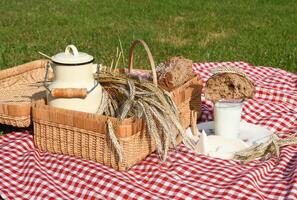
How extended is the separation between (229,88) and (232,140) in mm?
244

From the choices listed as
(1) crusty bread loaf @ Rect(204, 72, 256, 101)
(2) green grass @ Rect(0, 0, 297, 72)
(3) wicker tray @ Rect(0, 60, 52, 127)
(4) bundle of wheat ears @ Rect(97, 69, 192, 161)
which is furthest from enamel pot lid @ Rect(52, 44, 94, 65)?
(2) green grass @ Rect(0, 0, 297, 72)

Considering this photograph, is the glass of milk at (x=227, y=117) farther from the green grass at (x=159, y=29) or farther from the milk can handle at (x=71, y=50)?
the green grass at (x=159, y=29)

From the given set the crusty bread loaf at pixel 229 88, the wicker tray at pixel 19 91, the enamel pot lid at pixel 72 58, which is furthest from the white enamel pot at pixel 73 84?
the crusty bread loaf at pixel 229 88

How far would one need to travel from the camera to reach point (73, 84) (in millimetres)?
2740

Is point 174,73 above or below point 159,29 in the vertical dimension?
above

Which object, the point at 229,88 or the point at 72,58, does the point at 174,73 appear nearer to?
the point at 229,88

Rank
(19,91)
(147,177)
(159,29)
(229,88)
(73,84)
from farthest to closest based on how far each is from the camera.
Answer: (159,29)
(19,91)
(229,88)
(73,84)
(147,177)

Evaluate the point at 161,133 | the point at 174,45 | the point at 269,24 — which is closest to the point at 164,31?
the point at 174,45

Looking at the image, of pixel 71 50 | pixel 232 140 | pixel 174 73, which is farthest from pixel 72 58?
pixel 232 140

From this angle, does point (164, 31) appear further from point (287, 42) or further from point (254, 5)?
point (254, 5)

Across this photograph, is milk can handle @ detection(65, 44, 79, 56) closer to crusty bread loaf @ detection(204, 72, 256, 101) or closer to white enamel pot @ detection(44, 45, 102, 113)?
white enamel pot @ detection(44, 45, 102, 113)

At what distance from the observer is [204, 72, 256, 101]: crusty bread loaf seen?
2.84 meters

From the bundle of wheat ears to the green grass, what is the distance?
213cm

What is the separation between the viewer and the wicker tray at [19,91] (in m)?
2.94
